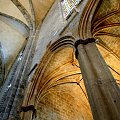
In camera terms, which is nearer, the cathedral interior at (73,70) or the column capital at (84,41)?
the cathedral interior at (73,70)

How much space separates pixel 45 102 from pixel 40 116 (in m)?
0.82

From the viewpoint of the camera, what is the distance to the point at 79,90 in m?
9.69

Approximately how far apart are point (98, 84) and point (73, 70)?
453 centimetres

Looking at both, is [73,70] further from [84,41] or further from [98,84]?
[98,84]

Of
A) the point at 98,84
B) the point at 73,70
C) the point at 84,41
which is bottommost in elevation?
the point at 98,84

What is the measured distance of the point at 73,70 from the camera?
8.91 metres

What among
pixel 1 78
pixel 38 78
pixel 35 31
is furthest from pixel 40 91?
pixel 1 78

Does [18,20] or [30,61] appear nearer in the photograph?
[30,61]

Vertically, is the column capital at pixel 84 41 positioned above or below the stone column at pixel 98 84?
above

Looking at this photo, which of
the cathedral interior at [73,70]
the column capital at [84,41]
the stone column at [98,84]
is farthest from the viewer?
the column capital at [84,41]

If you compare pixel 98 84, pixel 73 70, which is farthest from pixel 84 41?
pixel 73 70

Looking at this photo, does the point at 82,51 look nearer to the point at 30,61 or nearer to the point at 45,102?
the point at 45,102

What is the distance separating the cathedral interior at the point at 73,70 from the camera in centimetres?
441

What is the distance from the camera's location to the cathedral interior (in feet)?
14.5
